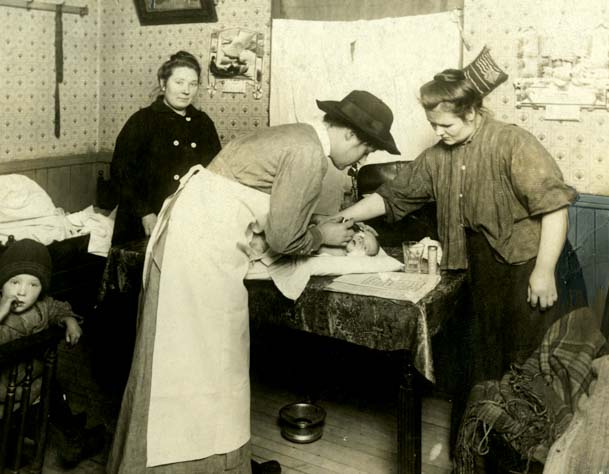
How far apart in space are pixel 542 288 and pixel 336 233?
32.4 inches

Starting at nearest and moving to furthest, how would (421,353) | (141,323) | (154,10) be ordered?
(421,353), (141,323), (154,10)

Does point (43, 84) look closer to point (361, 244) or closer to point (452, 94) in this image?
point (361, 244)

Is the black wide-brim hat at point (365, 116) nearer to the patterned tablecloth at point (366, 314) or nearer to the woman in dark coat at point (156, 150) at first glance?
the patterned tablecloth at point (366, 314)

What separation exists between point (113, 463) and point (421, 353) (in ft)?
3.79

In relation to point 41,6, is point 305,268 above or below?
below

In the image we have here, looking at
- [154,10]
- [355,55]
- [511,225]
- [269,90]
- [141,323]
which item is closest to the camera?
[141,323]

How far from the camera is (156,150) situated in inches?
148

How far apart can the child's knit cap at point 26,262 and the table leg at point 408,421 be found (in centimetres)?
150

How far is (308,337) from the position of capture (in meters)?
4.00

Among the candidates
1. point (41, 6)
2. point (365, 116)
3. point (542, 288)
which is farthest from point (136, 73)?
point (542, 288)

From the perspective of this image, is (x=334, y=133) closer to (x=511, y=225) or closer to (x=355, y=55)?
(x=511, y=225)

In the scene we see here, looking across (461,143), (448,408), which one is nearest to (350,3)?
(461,143)

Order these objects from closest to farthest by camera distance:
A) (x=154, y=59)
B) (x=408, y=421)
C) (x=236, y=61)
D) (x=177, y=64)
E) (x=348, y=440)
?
(x=408, y=421)
(x=348, y=440)
(x=177, y=64)
(x=236, y=61)
(x=154, y=59)

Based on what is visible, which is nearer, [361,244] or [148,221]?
[361,244]
